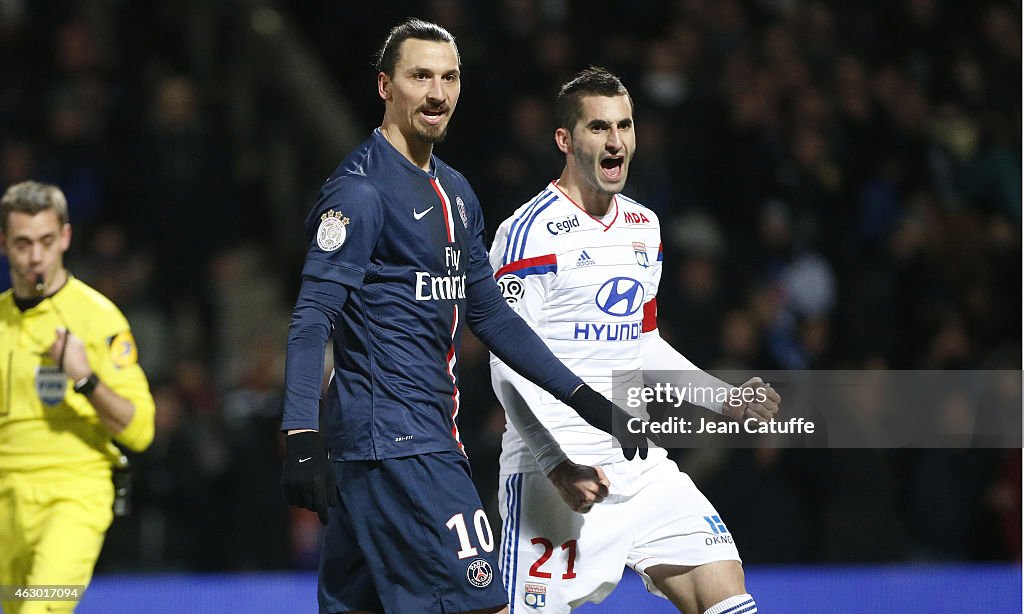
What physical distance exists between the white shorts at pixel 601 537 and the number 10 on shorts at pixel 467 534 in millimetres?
868

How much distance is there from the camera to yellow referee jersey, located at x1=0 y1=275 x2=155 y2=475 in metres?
5.57

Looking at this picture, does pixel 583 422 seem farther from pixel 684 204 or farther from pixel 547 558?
pixel 684 204

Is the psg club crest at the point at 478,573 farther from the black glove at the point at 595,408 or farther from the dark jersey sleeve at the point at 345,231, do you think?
the dark jersey sleeve at the point at 345,231

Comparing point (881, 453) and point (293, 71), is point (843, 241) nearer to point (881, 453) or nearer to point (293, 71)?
point (881, 453)

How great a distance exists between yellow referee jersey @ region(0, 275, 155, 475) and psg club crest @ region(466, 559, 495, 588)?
188 cm

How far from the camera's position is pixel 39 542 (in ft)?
17.9

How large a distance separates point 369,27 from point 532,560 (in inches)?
261

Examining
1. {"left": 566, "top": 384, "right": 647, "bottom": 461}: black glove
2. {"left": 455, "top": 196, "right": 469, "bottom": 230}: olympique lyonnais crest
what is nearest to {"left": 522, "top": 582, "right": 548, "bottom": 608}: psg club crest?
{"left": 566, "top": 384, "right": 647, "bottom": 461}: black glove

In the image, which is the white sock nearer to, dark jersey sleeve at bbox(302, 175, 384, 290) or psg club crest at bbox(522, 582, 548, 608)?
psg club crest at bbox(522, 582, 548, 608)

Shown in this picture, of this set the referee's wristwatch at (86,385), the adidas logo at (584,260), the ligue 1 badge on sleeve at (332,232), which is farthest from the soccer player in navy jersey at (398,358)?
the referee's wristwatch at (86,385)

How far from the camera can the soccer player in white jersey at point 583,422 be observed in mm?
5094

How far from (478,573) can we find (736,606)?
1.16 meters

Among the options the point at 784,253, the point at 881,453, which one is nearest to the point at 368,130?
the point at 784,253

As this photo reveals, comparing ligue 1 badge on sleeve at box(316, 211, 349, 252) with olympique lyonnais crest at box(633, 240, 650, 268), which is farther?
olympique lyonnais crest at box(633, 240, 650, 268)
